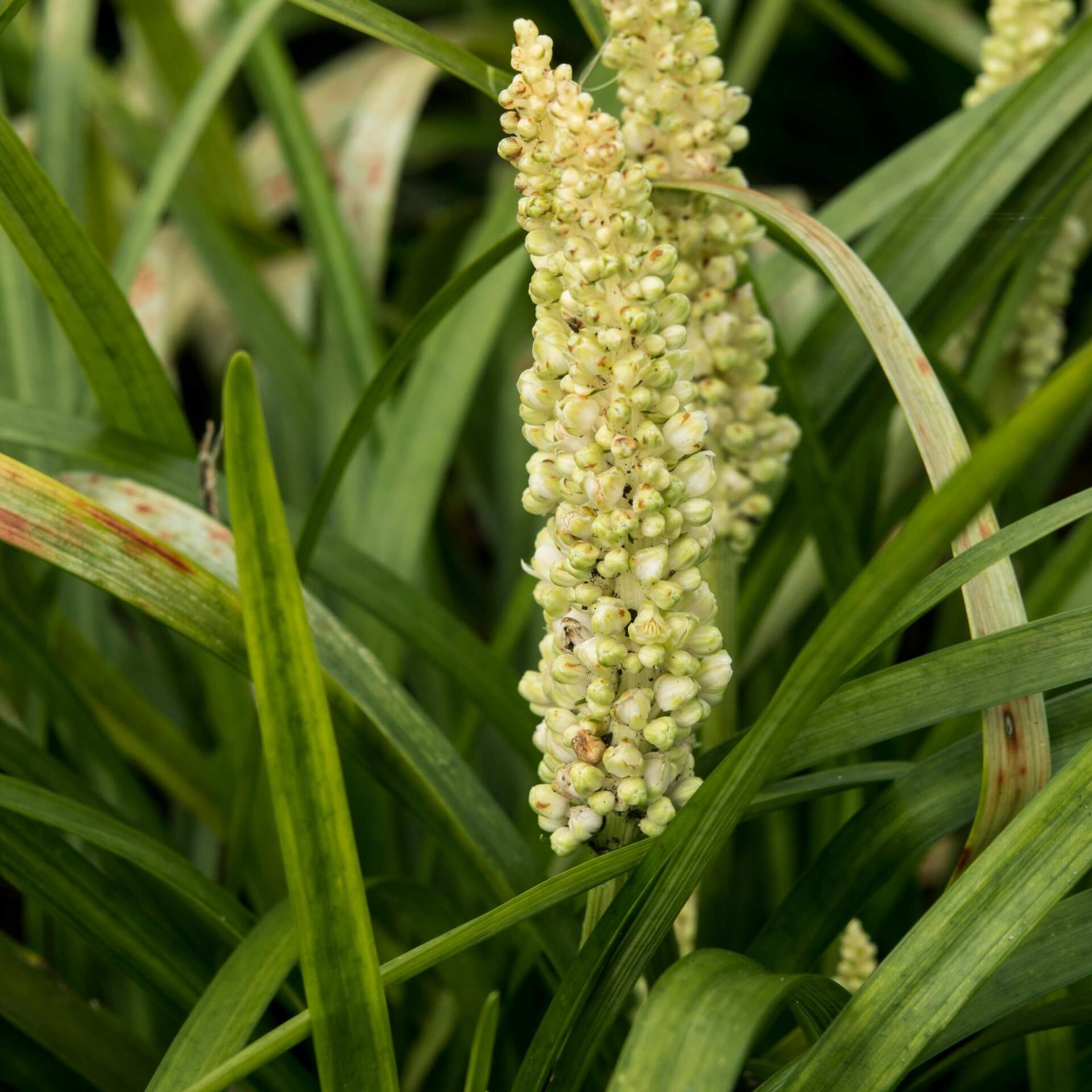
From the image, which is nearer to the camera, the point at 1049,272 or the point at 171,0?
the point at 1049,272

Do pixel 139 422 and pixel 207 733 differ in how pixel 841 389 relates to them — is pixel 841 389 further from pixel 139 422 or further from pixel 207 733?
pixel 207 733

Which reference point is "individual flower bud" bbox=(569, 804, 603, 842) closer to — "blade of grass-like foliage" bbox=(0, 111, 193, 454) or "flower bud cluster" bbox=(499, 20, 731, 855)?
"flower bud cluster" bbox=(499, 20, 731, 855)

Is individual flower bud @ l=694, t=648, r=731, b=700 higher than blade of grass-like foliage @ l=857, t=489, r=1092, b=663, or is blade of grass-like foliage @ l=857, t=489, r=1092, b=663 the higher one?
blade of grass-like foliage @ l=857, t=489, r=1092, b=663

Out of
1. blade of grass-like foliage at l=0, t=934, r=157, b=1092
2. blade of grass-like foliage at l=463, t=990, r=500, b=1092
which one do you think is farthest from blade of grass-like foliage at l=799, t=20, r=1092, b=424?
blade of grass-like foliage at l=0, t=934, r=157, b=1092

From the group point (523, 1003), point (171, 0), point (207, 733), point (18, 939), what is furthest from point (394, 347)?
point (171, 0)

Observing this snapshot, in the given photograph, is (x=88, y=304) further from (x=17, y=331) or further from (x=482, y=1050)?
(x=482, y=1050)

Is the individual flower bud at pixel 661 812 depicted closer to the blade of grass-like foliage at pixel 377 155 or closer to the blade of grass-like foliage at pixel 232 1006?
the blade of grass-like foliage at pixel 232 1006

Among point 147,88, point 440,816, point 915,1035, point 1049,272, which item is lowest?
point 915,1035
